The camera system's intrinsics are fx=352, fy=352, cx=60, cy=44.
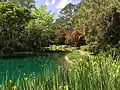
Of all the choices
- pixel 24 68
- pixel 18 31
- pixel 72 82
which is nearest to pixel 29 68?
pixel 24 68

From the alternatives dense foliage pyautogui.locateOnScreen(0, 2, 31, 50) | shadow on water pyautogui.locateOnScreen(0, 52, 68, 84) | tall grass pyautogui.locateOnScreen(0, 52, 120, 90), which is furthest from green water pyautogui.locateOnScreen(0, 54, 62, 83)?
Answer: dense foliage pyautogui.locateOnScreen(0, 2, 31, 50)

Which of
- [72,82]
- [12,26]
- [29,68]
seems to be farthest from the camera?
[12,26]

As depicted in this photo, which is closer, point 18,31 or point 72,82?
point 72,82

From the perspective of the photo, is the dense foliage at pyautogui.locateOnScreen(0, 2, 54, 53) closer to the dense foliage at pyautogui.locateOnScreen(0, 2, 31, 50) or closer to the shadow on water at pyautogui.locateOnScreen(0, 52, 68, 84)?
the dense foliage at pyautogui.locateOnScreen(0, 2, 31, 50)

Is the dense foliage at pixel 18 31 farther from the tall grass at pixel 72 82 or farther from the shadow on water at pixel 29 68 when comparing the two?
the tall grass at pixel 72 82

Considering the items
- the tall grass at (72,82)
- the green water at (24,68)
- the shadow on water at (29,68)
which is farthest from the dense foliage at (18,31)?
the tall grass at (72,82)

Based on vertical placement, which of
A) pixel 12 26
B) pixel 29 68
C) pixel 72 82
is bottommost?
pixel 29 68

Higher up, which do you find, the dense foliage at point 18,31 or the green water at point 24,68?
the dense foliage at point 18,31

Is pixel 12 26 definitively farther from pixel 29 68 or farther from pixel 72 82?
pixel 72 82

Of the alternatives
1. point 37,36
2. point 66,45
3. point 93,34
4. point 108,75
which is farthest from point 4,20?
point 108,75

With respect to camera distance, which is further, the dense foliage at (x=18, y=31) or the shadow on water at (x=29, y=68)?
the dense foliage at (x=18, y=31)

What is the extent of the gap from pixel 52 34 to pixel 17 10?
8.44 metres

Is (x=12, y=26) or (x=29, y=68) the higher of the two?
(x=12, y=26)

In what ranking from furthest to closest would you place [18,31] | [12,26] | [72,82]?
[18,31]
[12,26]
[72,82]
